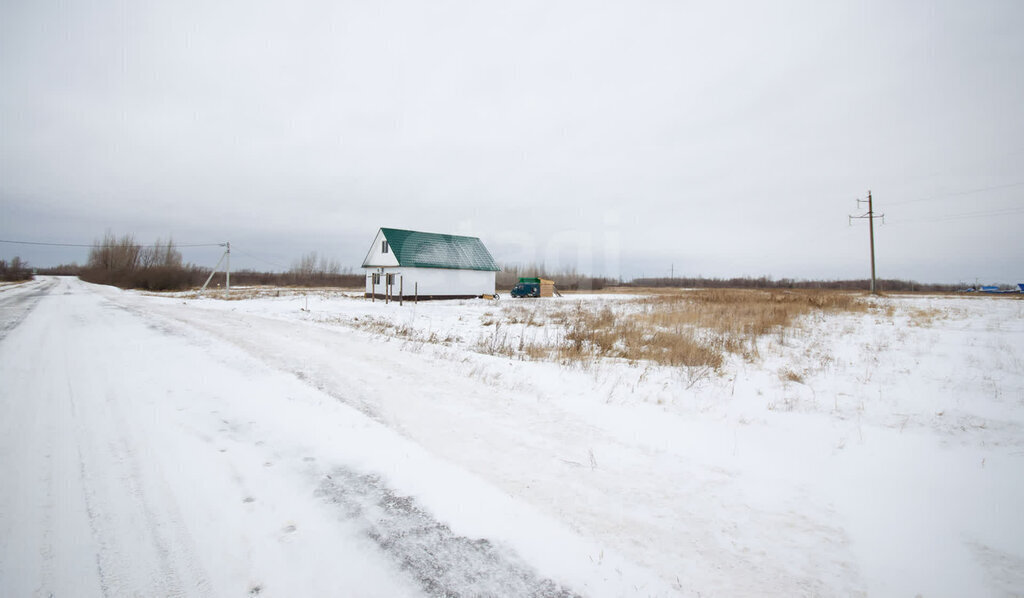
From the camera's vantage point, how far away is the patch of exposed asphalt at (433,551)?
6.65 feet

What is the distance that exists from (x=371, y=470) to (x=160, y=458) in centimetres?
172

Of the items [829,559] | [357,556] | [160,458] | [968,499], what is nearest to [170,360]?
[160,458]

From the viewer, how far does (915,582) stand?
2.15 metres

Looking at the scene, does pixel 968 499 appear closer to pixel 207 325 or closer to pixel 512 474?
pixel 512 474

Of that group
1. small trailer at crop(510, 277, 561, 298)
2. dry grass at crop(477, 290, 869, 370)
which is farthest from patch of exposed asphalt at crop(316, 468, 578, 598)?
small trailer at crop(510, 277, 561, 298)

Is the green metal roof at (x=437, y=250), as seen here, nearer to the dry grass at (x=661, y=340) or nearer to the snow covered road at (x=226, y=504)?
the dry grass at (x=661, y=340)

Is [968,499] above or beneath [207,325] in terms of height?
beneath

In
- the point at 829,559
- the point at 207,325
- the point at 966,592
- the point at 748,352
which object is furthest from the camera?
the point at 207,325

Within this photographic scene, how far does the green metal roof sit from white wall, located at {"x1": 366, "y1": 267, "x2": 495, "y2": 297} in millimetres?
435

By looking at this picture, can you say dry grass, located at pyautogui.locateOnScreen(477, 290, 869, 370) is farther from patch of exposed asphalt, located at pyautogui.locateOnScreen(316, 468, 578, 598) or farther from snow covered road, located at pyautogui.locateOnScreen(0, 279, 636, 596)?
patch of exposed asphalt, located at pyautogui.locateOnScreen(316, 468, 578, 598)

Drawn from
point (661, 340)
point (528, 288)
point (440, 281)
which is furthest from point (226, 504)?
point (528, 288)

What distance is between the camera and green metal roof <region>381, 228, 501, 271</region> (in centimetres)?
2830

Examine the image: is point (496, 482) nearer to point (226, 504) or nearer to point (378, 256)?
point (226, 504)

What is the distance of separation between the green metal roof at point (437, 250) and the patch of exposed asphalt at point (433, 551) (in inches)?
1017
